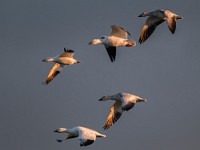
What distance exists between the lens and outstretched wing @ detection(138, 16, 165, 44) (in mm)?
31141

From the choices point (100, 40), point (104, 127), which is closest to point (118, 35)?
point (100, 40)

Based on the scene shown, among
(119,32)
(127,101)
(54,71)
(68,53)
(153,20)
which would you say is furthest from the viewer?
(54,71)

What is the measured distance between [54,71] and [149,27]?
363 centimetres

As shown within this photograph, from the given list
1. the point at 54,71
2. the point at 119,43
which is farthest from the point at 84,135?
the point at 54,71

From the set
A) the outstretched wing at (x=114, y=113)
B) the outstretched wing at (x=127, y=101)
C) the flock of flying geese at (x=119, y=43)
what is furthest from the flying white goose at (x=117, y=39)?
the outstretched wing at (x=114, y=113)

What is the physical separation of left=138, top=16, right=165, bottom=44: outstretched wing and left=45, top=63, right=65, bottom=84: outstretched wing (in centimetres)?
310

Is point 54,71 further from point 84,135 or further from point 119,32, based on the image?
point 84,135

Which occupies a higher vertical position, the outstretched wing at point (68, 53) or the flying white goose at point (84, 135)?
the outstretched wing at point (68, 53)

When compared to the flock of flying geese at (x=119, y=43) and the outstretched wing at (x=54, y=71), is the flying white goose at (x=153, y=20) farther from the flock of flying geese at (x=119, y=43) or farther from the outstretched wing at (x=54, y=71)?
the outstretched wing at (x=54, y=71)

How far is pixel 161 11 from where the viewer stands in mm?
30609

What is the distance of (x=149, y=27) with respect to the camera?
31250 millimetres

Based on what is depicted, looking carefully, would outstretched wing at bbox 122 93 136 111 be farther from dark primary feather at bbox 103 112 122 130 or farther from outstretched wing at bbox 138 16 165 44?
outstretched wing at bbox 138 16 165 44

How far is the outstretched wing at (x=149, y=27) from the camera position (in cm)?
3114

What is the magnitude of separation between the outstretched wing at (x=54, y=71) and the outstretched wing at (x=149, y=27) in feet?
10.2
